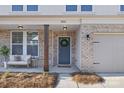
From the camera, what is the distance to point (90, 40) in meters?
15.0

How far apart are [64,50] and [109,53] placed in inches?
178

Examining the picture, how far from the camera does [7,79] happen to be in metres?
11.8

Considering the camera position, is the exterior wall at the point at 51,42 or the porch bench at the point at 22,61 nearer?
the porch bench at the point at 22,61

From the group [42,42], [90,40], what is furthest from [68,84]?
[42,42]

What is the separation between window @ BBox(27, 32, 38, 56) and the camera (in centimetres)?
1852

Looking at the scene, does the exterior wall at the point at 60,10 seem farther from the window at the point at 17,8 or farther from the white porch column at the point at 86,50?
the white porch column at the point at 86,50

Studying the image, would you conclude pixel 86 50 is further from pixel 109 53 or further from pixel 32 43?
pixel 32 43

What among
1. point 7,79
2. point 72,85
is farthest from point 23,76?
point 72,85

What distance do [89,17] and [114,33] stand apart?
5.35 ft

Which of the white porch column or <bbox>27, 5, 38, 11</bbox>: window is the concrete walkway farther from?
<bbox>27, 5, 38, 11</bbox>: window

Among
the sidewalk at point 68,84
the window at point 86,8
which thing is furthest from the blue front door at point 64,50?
the sidewalk at point 68,84

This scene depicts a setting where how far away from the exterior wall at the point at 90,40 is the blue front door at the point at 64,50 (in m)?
4.01

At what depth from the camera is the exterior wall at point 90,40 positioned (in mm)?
14875
